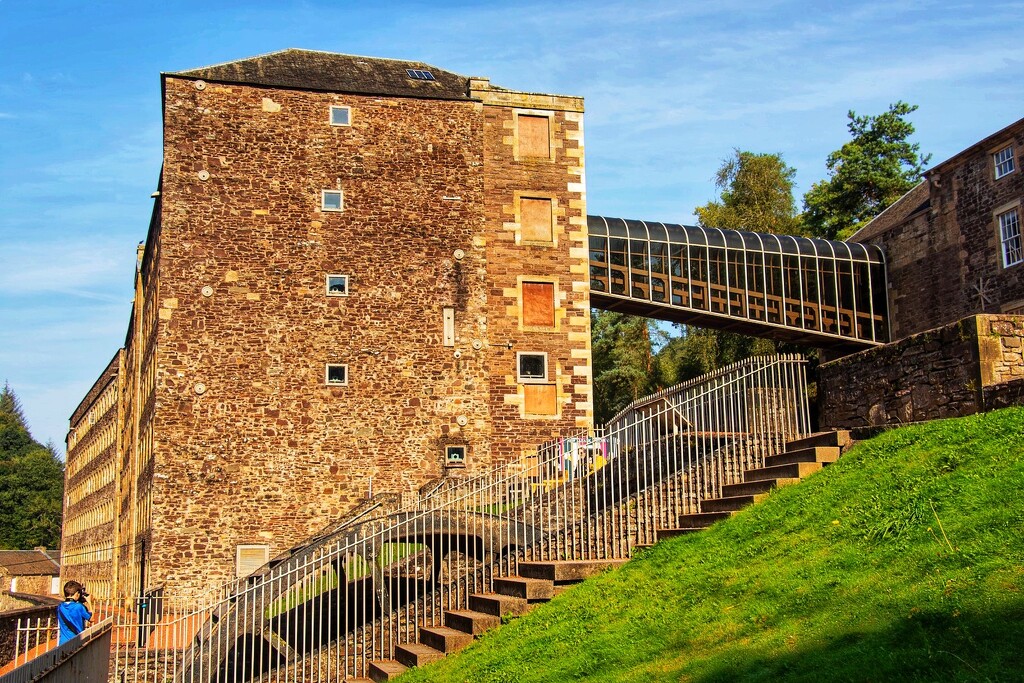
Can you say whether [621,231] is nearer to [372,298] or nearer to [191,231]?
[372,298]

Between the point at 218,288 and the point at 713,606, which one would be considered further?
the point at 218,288

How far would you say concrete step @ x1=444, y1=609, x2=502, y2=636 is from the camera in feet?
43.8

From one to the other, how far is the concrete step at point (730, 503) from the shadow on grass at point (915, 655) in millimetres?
5057

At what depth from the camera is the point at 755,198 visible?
51750 mm

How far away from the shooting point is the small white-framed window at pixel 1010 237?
31.2m

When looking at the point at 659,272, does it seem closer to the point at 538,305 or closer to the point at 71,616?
the point at 538,305

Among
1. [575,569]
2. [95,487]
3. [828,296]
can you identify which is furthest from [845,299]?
A: [95,487]

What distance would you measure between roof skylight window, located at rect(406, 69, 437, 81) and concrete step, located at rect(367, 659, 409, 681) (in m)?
21.0

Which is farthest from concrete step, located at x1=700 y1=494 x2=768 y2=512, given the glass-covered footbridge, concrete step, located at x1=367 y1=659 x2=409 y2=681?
the glass-covered footbridge

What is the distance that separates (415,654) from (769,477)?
17.1 feet

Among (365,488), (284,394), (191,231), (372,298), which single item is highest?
(191,231)

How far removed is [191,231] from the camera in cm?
2803

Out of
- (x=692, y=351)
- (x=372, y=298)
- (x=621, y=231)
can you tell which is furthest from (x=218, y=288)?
(x=692, y=351)

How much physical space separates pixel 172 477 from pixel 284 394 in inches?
136
